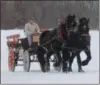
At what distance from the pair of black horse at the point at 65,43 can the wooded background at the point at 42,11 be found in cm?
939

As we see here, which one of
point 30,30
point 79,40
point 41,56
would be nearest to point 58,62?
point 41,56

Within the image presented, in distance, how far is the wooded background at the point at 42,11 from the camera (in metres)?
19.8

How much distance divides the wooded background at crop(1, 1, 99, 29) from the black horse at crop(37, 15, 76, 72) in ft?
30.7

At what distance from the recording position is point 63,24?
9.56 metres

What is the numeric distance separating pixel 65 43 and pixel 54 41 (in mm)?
273

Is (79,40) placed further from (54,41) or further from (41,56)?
(41,56)

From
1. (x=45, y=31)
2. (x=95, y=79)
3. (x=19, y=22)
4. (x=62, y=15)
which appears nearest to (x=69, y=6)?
(x=62, y=15)

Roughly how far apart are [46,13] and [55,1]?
81 centimetres

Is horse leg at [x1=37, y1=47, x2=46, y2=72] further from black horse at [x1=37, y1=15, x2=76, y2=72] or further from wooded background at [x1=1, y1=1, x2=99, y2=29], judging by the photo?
wooded background at [x1=1, y1=1, x2=99, y2=29]

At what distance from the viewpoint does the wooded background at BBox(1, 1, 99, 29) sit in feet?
65.1

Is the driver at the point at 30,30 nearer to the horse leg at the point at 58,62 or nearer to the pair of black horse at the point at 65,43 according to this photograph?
the pair of black horse at the point at 65,43

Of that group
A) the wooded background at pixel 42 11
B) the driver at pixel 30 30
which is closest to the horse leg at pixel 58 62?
the driver at pixel 30 30

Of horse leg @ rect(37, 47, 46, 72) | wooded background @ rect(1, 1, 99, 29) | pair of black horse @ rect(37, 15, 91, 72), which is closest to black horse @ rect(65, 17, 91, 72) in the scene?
pair of black horse @ rect(37, 15, 91, 72)

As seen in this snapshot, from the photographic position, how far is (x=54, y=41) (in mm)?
9875
